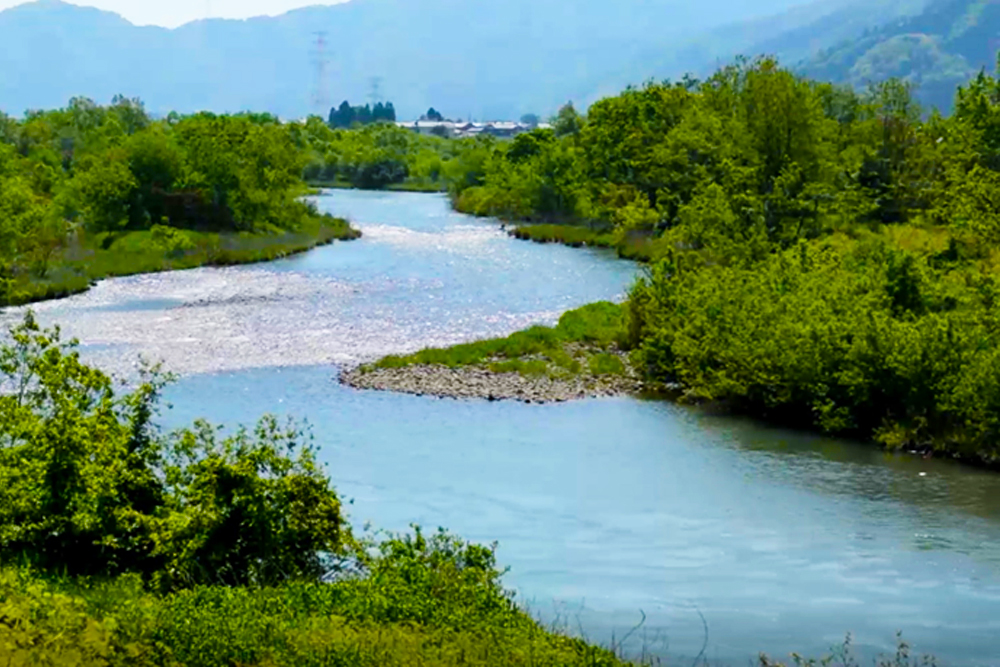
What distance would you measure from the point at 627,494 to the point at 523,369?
1293 cm

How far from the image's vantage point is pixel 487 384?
135 ft

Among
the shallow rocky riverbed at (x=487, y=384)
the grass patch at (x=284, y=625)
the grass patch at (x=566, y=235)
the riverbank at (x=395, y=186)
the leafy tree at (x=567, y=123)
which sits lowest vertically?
the shallow rocky riverbed at (x=487, y=384)

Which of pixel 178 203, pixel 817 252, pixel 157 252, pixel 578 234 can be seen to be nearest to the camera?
pixel 817 252

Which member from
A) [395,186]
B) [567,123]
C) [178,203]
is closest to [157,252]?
[178,203]

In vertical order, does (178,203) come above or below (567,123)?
below

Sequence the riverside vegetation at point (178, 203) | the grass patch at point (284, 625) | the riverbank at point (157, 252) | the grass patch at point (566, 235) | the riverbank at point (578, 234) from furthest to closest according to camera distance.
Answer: the grass patch at point (566, 235) < the riverbank at point (578, 234) < the riverside vegetation at point (178, 203) < the riverbank at point (157, 252) < the grass patch at point (284, 625)

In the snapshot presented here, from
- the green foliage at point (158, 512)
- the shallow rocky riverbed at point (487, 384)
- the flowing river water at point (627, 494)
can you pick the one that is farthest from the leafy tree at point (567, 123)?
the green foliage at point (158, 512)

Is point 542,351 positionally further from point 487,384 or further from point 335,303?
point 335,303

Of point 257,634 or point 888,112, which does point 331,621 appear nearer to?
point 257,634

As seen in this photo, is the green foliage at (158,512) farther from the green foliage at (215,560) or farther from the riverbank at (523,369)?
the riverbank at (523,369)

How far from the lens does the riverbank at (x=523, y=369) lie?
134 ft

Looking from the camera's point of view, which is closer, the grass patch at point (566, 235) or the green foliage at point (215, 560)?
the green foliage at point (215, 560)

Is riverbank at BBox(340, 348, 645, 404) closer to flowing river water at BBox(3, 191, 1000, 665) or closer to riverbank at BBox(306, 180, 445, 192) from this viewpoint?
flowing river water at BBox(3, 191, 1000, 665)

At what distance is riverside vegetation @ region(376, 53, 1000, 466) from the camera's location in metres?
34.2
